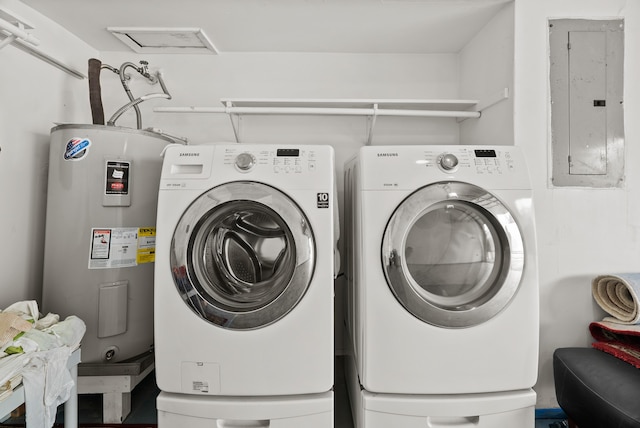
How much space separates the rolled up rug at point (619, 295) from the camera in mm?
1316

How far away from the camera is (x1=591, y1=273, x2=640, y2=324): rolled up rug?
4.32 feet

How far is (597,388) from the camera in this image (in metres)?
1.14

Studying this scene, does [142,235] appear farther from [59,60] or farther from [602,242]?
[602,242]

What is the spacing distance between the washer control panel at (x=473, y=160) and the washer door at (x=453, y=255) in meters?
0.08

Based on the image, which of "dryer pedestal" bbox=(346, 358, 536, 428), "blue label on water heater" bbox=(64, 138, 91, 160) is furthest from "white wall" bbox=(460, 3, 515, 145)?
"blue label on water heater" bbox=(64, 138, 91, 160)

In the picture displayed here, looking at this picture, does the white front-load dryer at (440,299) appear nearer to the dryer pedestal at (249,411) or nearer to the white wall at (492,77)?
the dryer pedestal at (249,411)

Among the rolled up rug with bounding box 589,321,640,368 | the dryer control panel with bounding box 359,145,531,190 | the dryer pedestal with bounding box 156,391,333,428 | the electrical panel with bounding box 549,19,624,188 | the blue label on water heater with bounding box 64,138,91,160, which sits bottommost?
the dryer pedestal with bounding box 156,391,333,428

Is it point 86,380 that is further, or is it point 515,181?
point 86,380

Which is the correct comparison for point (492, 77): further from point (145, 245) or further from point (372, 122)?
point (145, 245)

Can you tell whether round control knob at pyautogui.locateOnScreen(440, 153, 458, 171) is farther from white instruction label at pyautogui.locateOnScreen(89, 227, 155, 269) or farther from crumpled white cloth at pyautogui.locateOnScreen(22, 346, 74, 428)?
crumpled white cloth at pyautogui.locateOnScreen(22, 346, 74, 428)

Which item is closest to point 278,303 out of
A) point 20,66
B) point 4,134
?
point 4,134

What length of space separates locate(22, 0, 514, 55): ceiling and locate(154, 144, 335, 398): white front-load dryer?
946 mm

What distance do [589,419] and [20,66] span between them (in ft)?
9.20

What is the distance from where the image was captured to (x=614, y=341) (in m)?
1.40
